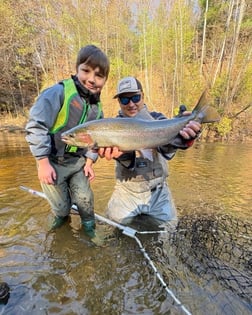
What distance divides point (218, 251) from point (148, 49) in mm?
26037

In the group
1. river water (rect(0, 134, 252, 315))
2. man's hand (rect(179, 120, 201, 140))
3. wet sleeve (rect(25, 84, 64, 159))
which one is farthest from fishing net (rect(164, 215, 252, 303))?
wet sleeve (rect(25, 84, 64, 159))

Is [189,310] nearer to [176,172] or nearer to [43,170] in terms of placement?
[43,170]

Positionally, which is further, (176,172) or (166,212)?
(176,172)

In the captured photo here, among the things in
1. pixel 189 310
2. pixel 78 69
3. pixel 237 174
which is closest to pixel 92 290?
pixel 189 310

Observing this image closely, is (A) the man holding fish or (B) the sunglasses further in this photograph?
(B) the sunglasses

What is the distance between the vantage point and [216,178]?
7.43 metres

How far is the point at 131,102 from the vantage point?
3.28 m

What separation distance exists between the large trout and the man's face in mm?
698

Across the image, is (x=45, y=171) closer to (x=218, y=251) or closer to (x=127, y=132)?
(x=127, y=132)

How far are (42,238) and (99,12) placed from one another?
2697 centimetres

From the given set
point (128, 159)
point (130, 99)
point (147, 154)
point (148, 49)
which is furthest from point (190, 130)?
point (148, 49)

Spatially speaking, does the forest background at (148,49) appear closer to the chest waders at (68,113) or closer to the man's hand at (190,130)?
the chest waders at (68,113)

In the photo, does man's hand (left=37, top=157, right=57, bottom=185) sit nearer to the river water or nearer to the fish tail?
the river water

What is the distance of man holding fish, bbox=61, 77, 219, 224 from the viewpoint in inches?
99.1
